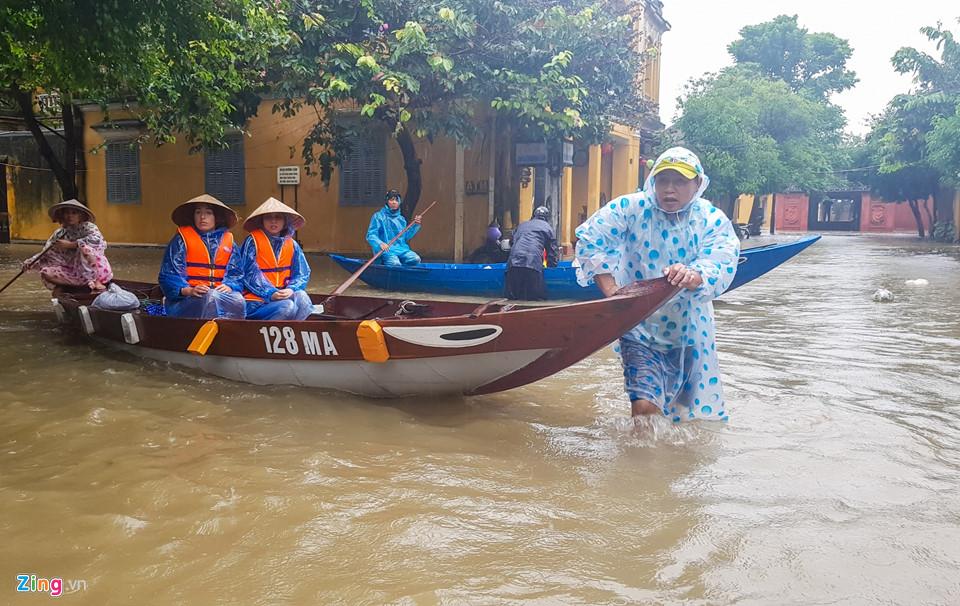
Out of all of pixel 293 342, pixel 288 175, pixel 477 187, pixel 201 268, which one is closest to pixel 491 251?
pixel 477 187

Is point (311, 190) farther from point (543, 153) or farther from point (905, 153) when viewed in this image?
point (905, 153)

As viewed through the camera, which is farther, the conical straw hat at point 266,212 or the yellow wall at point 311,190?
the yellow wall at point 311,190

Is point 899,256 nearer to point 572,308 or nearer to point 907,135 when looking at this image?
point 907,135

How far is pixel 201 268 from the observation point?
5785 millimetres

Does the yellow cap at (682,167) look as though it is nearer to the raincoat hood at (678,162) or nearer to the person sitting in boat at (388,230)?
the raincoat hood at (678,162)

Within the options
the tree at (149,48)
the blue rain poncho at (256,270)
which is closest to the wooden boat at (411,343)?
the blue rain poncho at (256,270)

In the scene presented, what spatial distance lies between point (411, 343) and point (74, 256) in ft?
14.8

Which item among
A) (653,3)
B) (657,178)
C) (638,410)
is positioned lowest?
(638,410)

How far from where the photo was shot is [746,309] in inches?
381

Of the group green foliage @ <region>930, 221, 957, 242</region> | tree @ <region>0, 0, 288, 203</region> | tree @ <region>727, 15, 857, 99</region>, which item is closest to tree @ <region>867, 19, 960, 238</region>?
green foliage @ <region>930, 221, 957, 242</region>

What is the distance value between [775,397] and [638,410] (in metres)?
1.92

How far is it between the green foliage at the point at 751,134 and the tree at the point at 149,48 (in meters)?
16.7

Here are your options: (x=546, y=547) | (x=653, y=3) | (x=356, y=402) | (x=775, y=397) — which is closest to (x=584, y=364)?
(x=775, y=397)

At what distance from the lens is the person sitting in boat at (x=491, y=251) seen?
13312 millimetres
